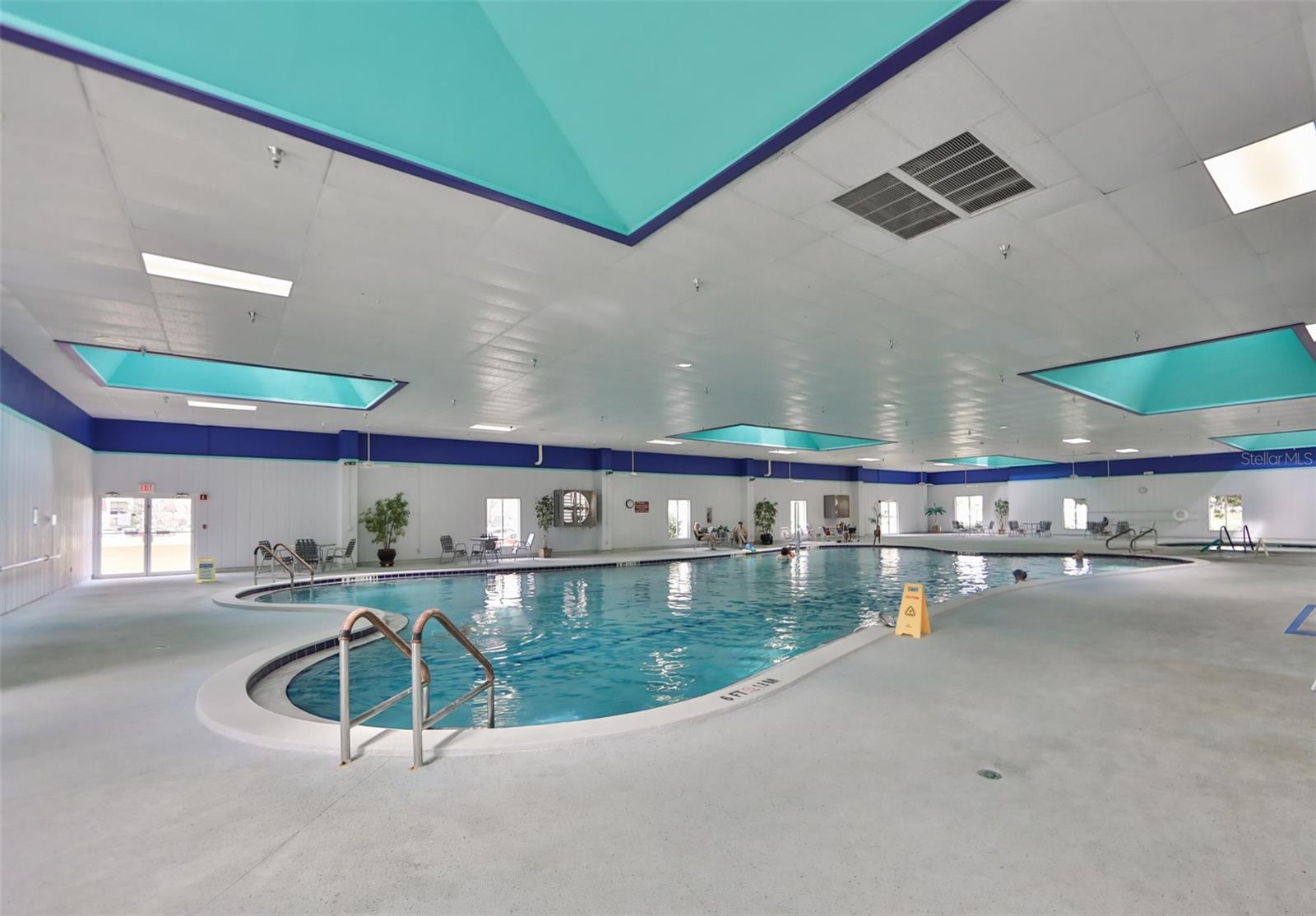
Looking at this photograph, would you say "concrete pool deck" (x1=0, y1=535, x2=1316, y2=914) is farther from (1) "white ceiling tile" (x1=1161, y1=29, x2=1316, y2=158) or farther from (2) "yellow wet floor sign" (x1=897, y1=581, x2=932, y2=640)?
(1) "white ceiling tile" (x1=1161, y1=29, x2=1316, y2=158)

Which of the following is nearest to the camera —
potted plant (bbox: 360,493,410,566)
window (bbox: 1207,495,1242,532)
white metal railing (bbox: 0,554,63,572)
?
white metal railing (bbox: 0,554,63,572)

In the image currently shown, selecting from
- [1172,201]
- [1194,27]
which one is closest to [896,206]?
[1194,27]

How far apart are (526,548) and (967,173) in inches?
632

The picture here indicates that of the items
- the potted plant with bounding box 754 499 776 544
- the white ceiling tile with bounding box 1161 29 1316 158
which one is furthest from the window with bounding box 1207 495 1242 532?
the white ceiling tile with bounding box 1161 29 1316 158

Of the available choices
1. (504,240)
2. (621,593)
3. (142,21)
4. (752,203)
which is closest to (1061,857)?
(752,203)

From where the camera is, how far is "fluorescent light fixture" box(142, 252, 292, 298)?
17.5 feet

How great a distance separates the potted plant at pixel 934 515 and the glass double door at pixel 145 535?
1188 inches

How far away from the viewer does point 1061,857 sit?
2346 millimetres

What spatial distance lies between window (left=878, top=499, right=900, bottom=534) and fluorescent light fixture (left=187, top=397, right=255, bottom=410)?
84.6 feet

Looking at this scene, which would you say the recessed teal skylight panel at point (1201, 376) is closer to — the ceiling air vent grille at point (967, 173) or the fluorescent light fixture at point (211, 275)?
the ceiling air vent grille at point (967, 173)

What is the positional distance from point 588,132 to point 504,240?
1.10 m

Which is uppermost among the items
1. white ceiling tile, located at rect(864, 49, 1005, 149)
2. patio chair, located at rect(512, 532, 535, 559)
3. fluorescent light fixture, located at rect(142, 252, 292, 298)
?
white ceiling tile, located at rect(864, 49, 1005, 149)

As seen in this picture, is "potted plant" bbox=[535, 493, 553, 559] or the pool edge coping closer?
the pool edge coping

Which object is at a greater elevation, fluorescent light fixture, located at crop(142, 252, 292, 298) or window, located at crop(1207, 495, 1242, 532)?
fluorescent light fixture, located at crop(142, 252, 292, 298)
